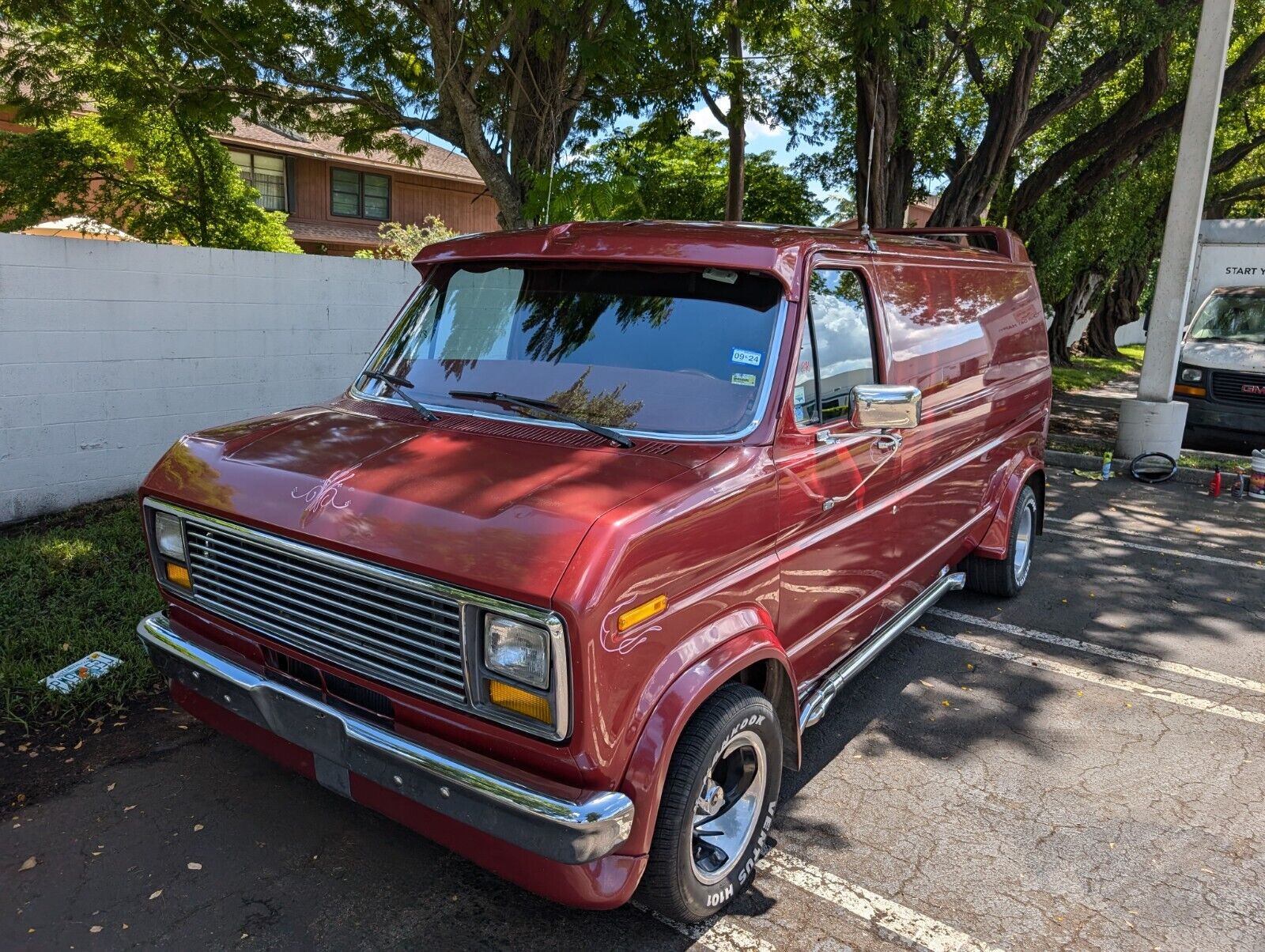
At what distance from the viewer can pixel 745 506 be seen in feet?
9.80

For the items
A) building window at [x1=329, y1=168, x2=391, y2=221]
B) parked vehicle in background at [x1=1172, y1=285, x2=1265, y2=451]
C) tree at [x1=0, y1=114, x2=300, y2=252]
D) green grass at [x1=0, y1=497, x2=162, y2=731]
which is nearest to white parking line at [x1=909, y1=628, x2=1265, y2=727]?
green grass at [x1=0, y1=497, x2=162, y2=731]

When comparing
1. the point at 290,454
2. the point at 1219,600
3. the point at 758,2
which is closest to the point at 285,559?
the point at 290,454

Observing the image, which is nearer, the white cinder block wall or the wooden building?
the white cinder block wall

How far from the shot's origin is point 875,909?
3137 mm

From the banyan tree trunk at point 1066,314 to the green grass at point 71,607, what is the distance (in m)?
22.6

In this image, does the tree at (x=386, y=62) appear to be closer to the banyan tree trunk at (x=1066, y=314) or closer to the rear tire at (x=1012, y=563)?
the rear tire at (x=1012, y=563)

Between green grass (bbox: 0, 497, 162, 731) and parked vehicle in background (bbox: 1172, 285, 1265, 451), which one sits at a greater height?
parked vehicle in background (bbox: 1172, 285, 1265, 451)

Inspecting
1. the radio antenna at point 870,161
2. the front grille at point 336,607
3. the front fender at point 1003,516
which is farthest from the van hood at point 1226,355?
the front grille at point 336,607

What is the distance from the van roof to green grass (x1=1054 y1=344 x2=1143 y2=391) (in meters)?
16.5

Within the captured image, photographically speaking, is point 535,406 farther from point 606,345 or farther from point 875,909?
point 875,909

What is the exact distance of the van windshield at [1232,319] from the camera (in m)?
12.3

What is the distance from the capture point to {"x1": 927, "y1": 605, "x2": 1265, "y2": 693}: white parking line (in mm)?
5023

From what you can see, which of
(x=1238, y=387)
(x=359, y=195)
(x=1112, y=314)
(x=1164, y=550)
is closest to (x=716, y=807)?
(x=1164, y=550)

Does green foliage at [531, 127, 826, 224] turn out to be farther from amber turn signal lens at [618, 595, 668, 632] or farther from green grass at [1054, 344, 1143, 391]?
amber turn signal lens at [618, 595, 668, 632]
